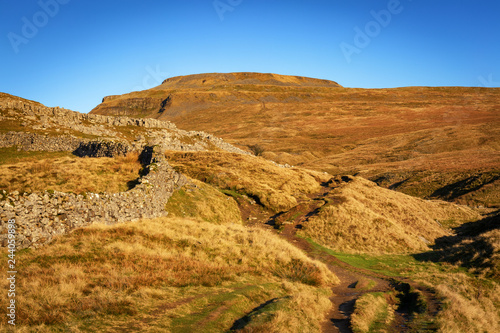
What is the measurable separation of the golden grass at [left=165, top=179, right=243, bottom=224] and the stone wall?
2231 millimetres

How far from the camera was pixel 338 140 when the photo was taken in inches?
5546

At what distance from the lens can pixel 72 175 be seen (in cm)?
2466

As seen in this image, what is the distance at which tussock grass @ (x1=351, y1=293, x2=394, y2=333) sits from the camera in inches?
473

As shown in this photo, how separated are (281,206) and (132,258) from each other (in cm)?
2442

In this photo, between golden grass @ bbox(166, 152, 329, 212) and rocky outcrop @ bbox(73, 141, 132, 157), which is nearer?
rocky outcrop @ bbox(73, 141, 132, 157)

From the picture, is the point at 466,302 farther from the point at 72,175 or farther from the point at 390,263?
the point at 72,175

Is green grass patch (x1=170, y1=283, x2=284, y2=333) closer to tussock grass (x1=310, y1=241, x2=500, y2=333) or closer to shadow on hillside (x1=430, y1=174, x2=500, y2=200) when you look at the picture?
tussock grass (x1=310, y1=241, x2=500, y2=333)

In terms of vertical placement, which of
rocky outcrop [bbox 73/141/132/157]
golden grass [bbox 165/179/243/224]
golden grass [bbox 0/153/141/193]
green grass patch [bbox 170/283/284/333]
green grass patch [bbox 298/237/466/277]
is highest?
rocky outcrop [bbox 73/141/132/157]

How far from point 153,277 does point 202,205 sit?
1587 cm

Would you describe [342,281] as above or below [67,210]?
below

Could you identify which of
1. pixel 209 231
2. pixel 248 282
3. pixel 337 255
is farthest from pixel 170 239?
pixel 337 255

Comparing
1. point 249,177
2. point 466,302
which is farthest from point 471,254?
point 249,177

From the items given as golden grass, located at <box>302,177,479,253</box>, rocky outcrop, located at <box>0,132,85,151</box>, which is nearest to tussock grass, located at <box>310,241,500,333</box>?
golden grass, located at <box>302,177,479,253</box>

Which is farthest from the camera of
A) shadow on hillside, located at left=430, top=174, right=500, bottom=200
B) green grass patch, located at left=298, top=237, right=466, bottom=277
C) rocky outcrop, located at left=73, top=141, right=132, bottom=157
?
shadow on hillside, located at left=430, top=174, right=500, bottom=200
